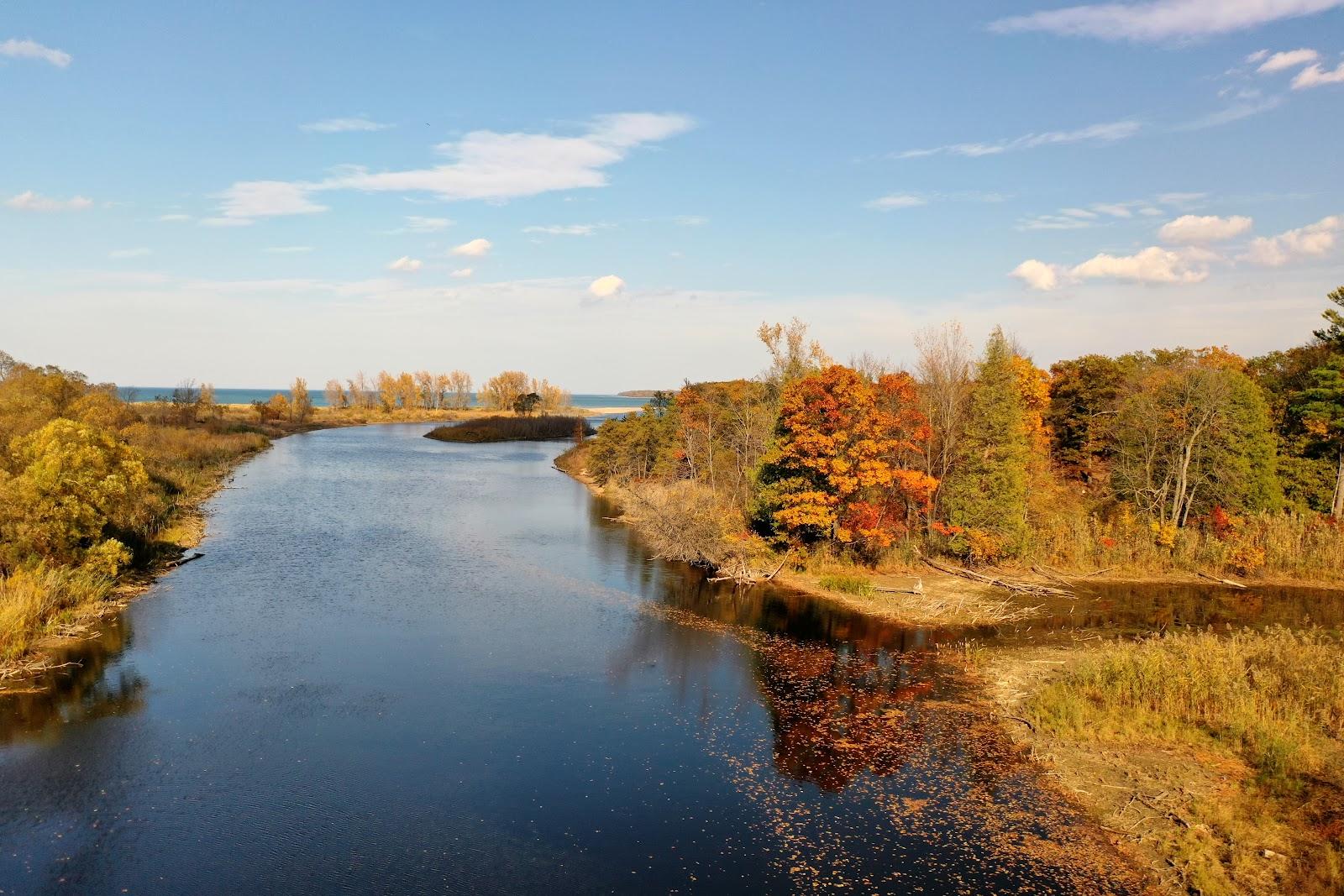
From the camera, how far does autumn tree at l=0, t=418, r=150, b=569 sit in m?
28.3

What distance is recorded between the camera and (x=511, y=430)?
447ft

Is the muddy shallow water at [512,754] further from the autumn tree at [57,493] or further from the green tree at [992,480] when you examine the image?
the green tree at [992,480]

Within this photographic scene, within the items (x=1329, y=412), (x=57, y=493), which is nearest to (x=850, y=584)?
(x=1329, y=412)

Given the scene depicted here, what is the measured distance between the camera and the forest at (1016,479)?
37.6m

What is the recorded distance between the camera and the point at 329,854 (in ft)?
49.2

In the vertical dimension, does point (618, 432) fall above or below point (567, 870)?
above

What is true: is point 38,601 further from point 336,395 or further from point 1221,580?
point 336,395

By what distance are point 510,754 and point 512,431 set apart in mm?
119333

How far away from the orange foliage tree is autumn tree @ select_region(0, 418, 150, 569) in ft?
91.4

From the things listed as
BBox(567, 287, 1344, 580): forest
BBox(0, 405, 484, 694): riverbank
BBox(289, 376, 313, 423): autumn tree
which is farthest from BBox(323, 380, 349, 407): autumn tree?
BBox(567, 287, 1344, 580): forest

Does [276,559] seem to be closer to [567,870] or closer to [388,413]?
[567,870]

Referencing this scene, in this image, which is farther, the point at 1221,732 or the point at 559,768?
the point at 1221,732

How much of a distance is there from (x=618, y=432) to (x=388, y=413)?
125 meters

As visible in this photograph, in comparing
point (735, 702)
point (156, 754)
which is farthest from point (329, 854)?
point (735, 702)
